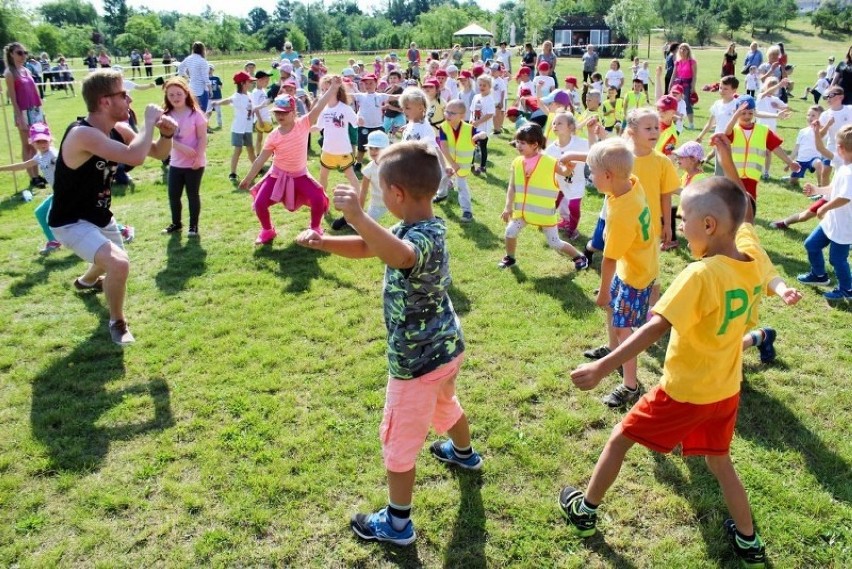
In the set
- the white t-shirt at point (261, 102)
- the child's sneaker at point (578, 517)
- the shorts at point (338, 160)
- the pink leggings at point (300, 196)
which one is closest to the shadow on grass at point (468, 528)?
the child's sneaker at point (578, 517)

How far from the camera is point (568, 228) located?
8.50 meters

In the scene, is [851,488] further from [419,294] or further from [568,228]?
[568,228]

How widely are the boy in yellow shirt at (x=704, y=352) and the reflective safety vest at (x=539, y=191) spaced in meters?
4.11

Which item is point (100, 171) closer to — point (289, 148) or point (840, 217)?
point (289, 148)

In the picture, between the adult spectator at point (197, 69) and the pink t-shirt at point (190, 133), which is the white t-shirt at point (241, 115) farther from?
the adult spectator at point (197, 69)

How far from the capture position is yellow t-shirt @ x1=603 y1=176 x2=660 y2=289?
405cm

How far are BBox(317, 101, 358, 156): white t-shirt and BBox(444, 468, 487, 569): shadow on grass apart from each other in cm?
667

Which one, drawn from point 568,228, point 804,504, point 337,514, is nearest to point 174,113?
point 568,228

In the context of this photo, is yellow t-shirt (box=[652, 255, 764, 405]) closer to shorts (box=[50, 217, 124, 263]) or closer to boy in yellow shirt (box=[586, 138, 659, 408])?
boy in yellow shirt (box=[586, 138, 659, 408])

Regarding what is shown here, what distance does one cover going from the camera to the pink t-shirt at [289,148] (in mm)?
7680

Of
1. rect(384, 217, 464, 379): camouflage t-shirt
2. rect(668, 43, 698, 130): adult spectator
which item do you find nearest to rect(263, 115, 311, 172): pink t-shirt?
rect(384, 217, 464, 379): camouflage t-shirt

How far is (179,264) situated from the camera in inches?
297

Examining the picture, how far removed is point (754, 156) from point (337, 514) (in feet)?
24.1

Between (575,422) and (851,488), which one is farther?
(575,422)
